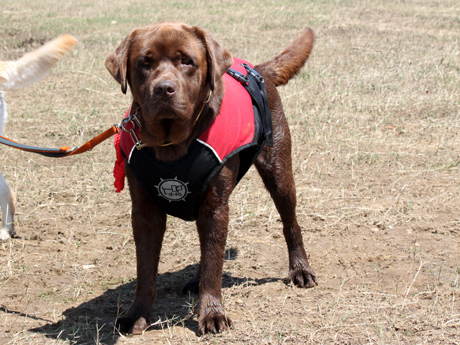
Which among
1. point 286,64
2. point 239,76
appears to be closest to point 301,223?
point 286,64

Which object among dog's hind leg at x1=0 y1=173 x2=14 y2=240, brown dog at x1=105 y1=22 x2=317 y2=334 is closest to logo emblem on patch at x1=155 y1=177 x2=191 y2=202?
brown dog at x1=105 y1=22 x2=317 y2=334

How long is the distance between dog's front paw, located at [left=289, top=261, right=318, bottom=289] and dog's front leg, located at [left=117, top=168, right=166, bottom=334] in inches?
41.3

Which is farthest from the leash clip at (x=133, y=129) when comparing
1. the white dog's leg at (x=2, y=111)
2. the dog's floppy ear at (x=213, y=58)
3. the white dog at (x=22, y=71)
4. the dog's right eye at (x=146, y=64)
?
the white dog's leg at (x=2, y=111)

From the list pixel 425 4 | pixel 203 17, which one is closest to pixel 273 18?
pixel 203 17

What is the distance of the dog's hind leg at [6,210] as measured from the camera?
4.56 m

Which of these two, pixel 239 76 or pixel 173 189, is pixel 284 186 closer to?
pixel 239 76

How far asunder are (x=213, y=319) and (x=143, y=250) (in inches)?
20.7

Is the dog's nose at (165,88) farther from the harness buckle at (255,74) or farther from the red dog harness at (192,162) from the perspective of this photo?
the harness buckle at (255,74)

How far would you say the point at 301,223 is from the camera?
482cm

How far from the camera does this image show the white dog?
4.21 meters

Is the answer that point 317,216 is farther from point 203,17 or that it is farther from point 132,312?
point 203,17

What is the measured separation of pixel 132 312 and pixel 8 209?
1.76 m

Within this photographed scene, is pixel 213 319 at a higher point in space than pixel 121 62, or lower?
lower

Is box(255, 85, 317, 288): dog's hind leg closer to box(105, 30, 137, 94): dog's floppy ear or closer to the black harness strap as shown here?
the black harness strap
